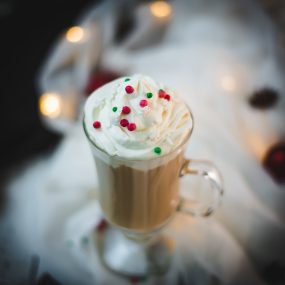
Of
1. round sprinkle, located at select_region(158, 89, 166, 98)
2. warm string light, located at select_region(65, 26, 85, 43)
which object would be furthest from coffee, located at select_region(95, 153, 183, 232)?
warm string light, located at select_region(65, 26, 85, 43)

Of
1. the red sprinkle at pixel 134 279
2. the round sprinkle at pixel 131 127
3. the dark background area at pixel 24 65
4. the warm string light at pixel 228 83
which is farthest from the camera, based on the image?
the dark background area at pixel 24 65

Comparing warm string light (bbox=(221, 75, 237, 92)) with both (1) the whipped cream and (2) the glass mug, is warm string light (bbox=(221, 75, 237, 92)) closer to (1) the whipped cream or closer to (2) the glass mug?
(2) the glass mug

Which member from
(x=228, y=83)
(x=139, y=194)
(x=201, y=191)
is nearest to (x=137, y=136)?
(x=139, y=194)

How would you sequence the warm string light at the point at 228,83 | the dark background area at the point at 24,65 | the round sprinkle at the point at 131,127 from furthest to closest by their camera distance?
the dark background area at the point at 24,65 → the warm string light at the point at 228,83 → the round sprinkle at the point at 131,127

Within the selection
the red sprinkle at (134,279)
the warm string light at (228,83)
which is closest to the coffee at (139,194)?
the red sprinkle at (134,279)

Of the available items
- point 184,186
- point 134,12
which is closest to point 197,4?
point 134,12

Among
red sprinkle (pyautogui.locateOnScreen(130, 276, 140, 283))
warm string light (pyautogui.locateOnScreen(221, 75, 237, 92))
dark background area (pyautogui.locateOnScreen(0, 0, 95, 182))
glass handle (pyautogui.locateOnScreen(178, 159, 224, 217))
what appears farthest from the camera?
dark background area (pyautogui.locateOnScreen(0, 0, 95, 182))

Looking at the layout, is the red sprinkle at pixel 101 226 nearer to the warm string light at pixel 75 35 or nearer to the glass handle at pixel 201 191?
the glass handle at pixel 201 191
